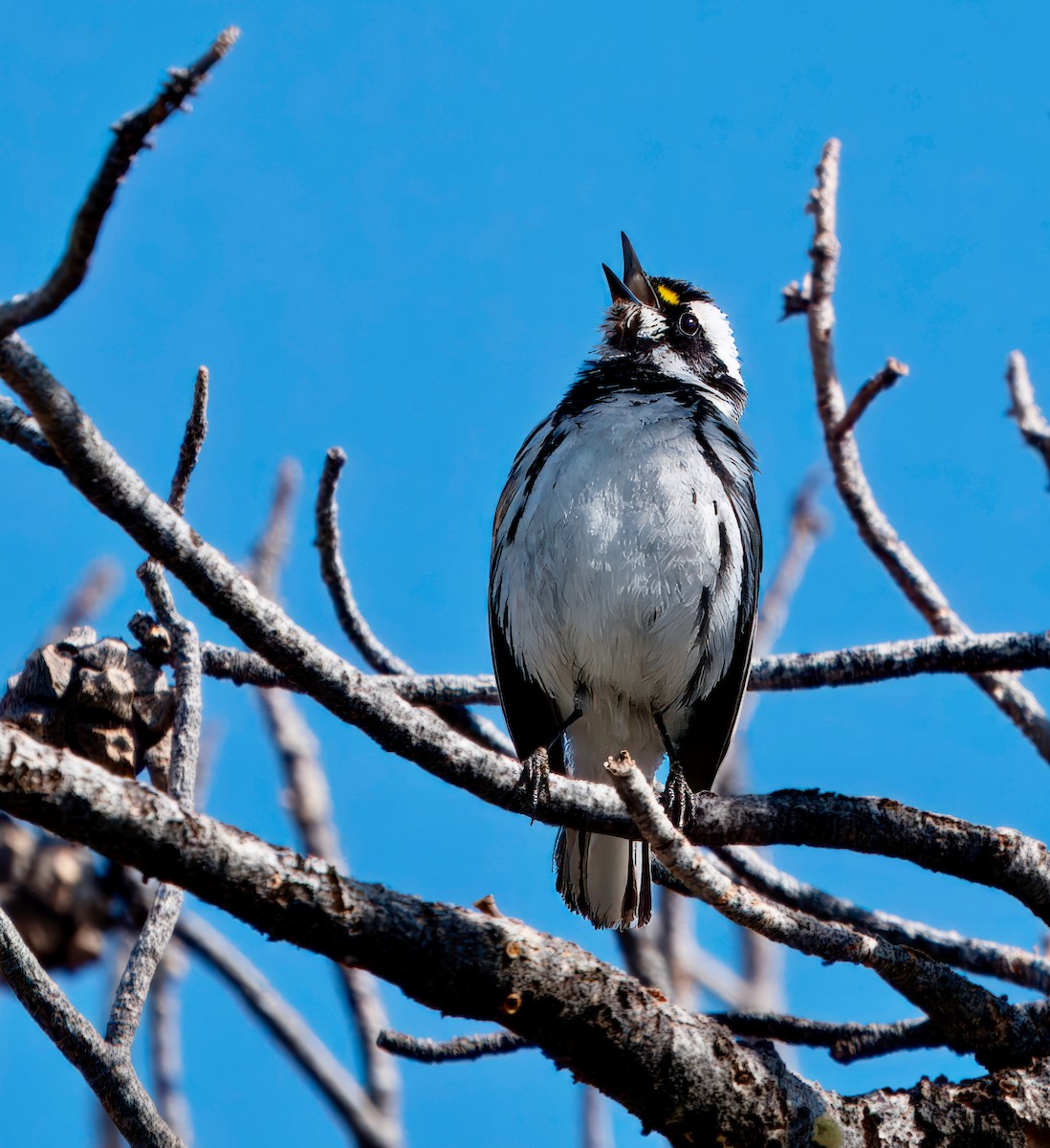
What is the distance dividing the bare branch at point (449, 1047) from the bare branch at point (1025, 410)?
3565 millimetres

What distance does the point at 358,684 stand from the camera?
11.2 ft

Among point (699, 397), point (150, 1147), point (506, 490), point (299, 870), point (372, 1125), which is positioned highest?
point (699, 397)

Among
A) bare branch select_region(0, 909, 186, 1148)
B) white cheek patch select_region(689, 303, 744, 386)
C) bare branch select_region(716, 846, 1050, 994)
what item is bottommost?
bare branch select_region(0, 909, 186, 1148)

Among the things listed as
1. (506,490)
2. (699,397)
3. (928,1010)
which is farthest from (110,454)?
(699,397)

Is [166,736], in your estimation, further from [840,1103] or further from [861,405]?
[861,405]

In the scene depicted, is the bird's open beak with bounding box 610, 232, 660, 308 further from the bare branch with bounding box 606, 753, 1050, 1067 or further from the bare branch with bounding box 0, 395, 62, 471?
the bare branch with bounding box 0, 395, 62, 471

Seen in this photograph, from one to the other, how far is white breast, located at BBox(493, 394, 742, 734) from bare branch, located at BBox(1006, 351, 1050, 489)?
1.50m

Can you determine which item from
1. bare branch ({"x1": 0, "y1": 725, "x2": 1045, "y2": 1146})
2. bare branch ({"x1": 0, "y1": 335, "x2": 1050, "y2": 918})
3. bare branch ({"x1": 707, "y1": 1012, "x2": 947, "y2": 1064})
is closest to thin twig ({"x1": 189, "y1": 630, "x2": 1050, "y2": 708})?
bare branch ({"x1": 0, "y1": 335, "x2": 1050, "y2": 918})

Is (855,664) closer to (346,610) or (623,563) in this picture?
(623,563)

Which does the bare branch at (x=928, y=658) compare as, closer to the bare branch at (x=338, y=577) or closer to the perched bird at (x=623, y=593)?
the perched bird at (x=623, y=593)

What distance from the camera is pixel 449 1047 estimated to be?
4.48 meters

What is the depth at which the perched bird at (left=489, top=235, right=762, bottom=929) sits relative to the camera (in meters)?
5.78

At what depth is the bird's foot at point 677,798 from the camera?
4483mm

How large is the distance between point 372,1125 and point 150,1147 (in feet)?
10.7
